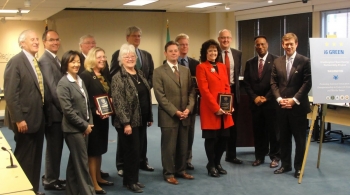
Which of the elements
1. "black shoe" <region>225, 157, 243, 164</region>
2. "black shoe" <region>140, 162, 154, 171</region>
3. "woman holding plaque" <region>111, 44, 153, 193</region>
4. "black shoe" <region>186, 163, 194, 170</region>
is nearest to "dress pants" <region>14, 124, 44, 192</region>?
"woman holding plaque" <region>111, 44, 153, 193</region>

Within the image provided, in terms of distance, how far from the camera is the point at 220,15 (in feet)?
40.9

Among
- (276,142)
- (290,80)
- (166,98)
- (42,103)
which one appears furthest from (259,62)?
(42,103)

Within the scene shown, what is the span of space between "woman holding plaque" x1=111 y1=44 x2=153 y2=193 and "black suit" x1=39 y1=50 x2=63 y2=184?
1.84 feet

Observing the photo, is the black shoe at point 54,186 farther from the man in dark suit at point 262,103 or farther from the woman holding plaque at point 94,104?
the man in dark suit at point 262,103

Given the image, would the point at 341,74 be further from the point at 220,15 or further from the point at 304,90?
the point at 220,15

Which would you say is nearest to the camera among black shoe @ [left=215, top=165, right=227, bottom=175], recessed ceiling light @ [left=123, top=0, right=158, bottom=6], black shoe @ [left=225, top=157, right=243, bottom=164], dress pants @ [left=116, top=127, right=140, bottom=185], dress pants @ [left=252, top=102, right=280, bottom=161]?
dress pants @ [left=116, top=127, right=140, bottom=185]

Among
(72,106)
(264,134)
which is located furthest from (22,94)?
(264,134)

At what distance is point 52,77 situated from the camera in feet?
13.4

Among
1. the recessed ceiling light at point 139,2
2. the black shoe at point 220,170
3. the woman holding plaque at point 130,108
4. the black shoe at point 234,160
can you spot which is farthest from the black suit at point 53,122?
the recessed ceiling light at point 139,2

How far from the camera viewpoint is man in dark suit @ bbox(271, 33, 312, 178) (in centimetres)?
459

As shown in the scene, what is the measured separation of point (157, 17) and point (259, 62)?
7.62m

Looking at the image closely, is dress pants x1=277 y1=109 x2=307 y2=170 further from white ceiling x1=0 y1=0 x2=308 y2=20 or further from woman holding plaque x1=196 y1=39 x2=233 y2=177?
white ceiling x1=0 y1=0 x2=308 y2=20

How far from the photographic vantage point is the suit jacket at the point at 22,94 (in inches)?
147

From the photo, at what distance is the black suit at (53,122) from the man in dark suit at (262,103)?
7.72 feet
